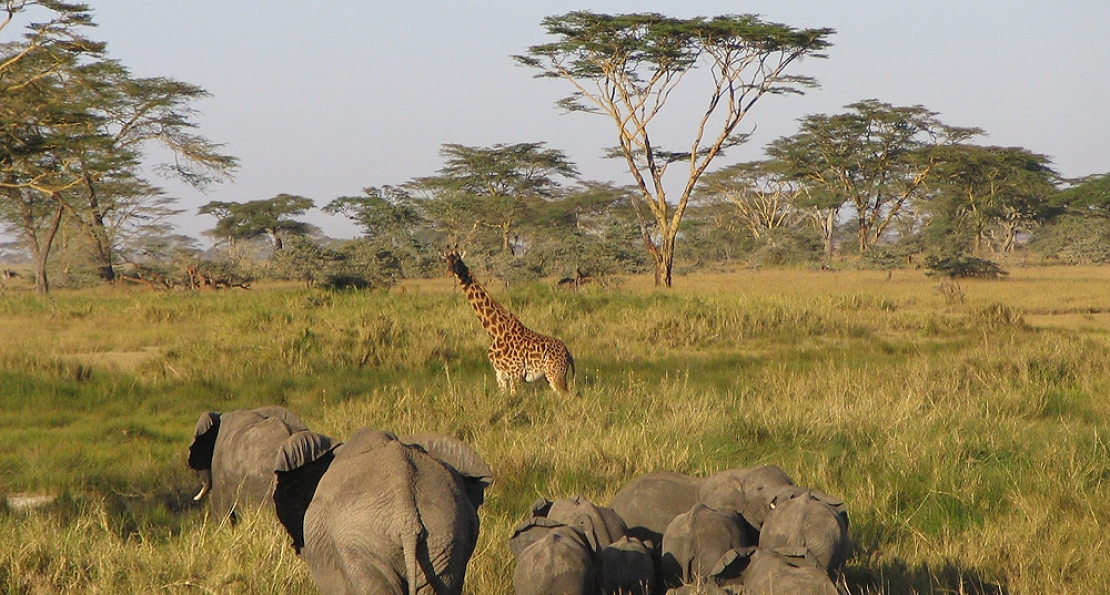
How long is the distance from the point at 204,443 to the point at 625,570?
7.19 feet

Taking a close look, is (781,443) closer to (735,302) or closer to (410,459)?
(410,459)

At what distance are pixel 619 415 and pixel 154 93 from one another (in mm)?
21622

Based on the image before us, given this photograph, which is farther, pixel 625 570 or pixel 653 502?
pixel 653 502

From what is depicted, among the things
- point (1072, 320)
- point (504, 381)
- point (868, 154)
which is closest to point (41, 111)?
point (504, 381)

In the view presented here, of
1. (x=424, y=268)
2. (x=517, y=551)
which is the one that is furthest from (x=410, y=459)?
(x=424, y=268)

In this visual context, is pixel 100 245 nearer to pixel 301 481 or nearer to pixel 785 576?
pixel 301 481

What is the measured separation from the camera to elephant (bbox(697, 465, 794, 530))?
11.1ft

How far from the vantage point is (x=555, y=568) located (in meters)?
2.72

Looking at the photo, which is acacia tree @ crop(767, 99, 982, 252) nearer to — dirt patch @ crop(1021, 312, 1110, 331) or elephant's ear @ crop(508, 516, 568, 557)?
dirt patch @ crop(1021, 312, 1110, 331)

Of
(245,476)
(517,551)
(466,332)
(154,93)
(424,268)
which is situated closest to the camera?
(517,551)

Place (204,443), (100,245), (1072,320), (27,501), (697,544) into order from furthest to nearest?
(100,245) → (1072,320) → (27,501) → (204,443) → (697,544)

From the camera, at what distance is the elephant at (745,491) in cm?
337

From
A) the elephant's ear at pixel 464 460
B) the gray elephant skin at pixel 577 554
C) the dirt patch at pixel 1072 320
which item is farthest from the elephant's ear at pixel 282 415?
the dirt patch at pixel 1072 320

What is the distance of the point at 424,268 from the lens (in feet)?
86.9
